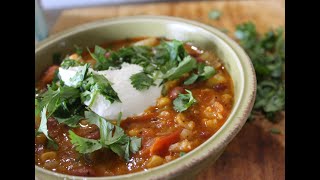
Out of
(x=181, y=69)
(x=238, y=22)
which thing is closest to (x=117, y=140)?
(x=181, y=69)

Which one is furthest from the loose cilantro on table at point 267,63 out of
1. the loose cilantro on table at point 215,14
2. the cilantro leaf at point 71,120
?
the cilantro leaf at point 71,120

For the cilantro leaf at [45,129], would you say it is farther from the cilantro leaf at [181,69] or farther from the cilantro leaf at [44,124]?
the cilantro leaf at [181,69]

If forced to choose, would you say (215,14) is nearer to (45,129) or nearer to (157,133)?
(157,133)

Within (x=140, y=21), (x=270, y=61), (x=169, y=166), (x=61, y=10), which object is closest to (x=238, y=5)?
(x=270, y=61)

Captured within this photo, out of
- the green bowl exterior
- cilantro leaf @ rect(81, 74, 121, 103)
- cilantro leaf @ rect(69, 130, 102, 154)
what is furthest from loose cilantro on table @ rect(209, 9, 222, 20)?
cilantro leaf @ rect(69, 130, 102, 154)

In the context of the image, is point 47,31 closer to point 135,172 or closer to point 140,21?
point 140,21

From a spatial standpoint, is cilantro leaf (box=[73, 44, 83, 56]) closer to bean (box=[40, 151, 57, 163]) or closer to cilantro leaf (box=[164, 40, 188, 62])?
cilantro leaf (box=[164, 40, 188, 62])
